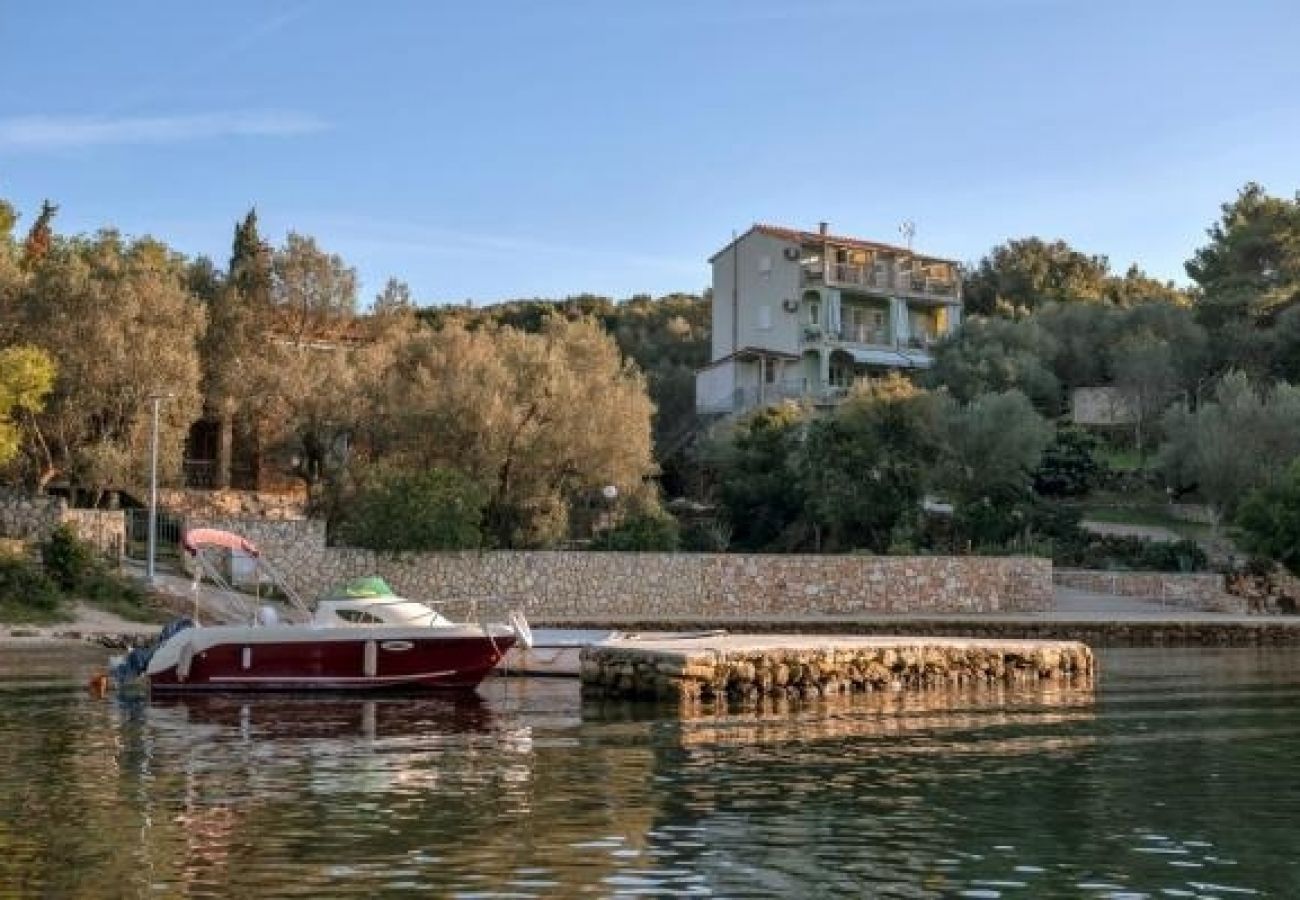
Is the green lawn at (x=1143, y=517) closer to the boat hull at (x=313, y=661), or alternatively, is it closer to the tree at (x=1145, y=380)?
the tree at (x=1145, y=380)

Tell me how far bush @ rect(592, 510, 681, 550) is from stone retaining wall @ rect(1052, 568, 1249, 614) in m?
15.1

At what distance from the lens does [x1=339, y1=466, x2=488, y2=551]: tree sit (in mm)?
45969

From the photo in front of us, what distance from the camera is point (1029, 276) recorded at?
95.5 meters

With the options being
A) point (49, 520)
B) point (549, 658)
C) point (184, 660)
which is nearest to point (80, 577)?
point (49, 520)

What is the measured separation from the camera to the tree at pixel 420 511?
151 ft

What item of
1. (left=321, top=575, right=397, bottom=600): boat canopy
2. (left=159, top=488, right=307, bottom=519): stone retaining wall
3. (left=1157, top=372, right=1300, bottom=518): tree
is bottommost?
(left=321, top=575, right=397, bottom=600): boat canopy

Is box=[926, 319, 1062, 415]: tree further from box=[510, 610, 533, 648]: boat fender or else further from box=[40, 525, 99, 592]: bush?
box=[510, 610, 533, 648]: boat fender

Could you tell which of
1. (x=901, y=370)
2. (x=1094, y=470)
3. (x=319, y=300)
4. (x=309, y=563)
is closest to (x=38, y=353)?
(x=309, y=563)

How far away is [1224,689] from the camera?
98.0 feet

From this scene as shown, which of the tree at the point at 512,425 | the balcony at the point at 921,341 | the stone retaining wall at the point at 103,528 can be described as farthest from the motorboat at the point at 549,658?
the balcony at the point at 921,341

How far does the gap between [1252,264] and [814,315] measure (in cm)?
2150

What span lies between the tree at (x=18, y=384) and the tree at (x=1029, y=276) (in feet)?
200

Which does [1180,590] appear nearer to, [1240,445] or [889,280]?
[1240,445]

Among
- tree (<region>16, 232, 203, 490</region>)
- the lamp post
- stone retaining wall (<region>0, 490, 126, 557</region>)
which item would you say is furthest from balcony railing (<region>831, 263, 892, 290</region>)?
stone retaining wall (<region>0, 490, 126, 557</region>)
